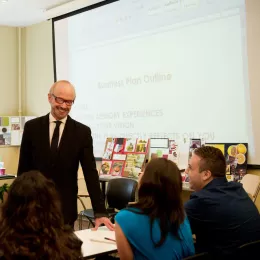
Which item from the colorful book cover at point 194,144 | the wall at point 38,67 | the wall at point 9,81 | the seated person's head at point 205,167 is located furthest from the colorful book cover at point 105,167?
the seated person's head at point 205,167

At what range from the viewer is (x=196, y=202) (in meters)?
2.15

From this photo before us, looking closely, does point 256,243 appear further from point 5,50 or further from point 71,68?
point 5,50

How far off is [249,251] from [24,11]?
521cm

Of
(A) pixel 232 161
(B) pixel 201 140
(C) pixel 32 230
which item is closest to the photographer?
(C) pixel 32 230

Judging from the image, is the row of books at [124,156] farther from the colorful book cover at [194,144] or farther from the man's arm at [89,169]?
the man's arm at [89,169]

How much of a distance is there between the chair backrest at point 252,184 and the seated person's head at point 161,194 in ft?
7.20

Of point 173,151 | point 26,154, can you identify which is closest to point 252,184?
point 173,151

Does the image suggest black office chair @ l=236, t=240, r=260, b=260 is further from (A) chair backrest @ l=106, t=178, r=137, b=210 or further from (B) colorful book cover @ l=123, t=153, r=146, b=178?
(B) colorful book cover @ l=123, t=153, r=146, b=178

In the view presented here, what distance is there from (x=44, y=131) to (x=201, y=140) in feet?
7.14

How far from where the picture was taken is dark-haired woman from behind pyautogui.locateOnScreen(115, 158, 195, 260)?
174 cm

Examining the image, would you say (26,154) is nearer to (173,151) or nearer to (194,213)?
(194,213)

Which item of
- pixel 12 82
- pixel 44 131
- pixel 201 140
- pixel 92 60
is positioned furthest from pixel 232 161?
pixel 12 82

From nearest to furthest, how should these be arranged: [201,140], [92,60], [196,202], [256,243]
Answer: [256,243], [196,202], [201,140], [92,60]

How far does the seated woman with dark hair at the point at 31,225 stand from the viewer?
1.36m
